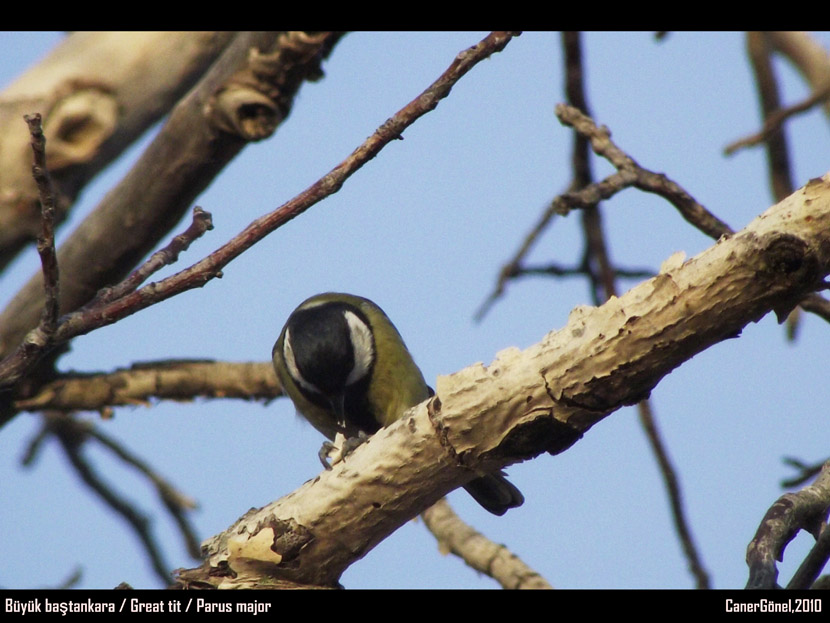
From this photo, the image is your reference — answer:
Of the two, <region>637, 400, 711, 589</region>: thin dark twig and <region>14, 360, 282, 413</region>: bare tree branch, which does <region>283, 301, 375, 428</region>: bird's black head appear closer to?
<region>14, 360, 282, 413</region>: bare tree branch

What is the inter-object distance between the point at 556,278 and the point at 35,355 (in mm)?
2751

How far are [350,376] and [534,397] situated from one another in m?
1.99

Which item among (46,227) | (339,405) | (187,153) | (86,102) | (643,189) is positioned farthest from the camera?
(86,102)

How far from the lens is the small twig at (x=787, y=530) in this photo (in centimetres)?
196

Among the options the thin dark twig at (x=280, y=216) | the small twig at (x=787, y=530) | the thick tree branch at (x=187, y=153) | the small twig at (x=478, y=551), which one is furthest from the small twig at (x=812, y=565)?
the thick tree branch at (x=187, y=153)

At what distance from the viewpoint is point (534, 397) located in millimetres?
2166

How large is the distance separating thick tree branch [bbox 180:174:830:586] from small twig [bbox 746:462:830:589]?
1.43 ft

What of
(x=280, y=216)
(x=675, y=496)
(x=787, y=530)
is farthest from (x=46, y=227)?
(x=675, y=496)

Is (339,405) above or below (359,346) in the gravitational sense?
below

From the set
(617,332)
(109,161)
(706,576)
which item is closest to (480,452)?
(617,332)

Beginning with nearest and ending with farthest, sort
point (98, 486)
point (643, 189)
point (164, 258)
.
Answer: point (164, 258) → point (643, 189) → point (98, 486)

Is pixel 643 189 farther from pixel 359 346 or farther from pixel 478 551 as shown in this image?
pixel 478 551

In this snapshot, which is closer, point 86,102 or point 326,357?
point 326,357
